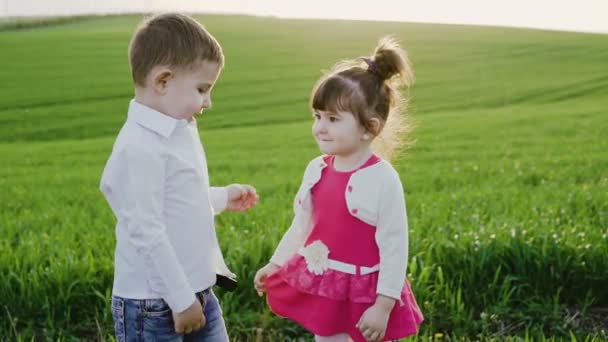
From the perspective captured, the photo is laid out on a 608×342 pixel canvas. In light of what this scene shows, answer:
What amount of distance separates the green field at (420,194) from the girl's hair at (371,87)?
1218 millimetres

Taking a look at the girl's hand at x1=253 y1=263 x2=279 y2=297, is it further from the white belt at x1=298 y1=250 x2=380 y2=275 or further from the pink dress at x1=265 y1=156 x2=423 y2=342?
the white belt at x1=298 y1=250 x2=380 y2=275

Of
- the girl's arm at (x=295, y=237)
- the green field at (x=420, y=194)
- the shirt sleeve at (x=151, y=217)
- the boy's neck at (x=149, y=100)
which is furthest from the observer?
the green field at (x=420, y=194)

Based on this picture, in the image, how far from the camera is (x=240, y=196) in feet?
10.1

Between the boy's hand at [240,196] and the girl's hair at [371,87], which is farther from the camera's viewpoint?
the boy's hand at [240,196]

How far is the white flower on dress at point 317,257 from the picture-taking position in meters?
2.85

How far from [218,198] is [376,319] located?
76cm

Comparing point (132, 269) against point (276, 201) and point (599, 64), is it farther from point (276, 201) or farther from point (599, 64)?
point (599, 64)

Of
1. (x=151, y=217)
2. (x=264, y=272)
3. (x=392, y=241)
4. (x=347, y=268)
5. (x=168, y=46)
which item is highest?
(x=168, y=46)

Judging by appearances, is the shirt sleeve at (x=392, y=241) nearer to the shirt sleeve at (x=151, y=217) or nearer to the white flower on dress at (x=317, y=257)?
the white flower on dress at (x=317, y=257)

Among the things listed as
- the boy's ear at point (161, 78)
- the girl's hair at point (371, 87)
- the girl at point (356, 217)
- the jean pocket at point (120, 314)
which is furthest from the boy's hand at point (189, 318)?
the girl's hair at point (371, 87)

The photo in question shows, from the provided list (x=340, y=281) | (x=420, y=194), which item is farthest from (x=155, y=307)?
(x=420, y=194)

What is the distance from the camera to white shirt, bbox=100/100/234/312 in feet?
8.11

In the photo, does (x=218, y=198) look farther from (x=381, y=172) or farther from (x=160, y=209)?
(x=381, y=172)

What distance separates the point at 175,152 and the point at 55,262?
215 centimetres
